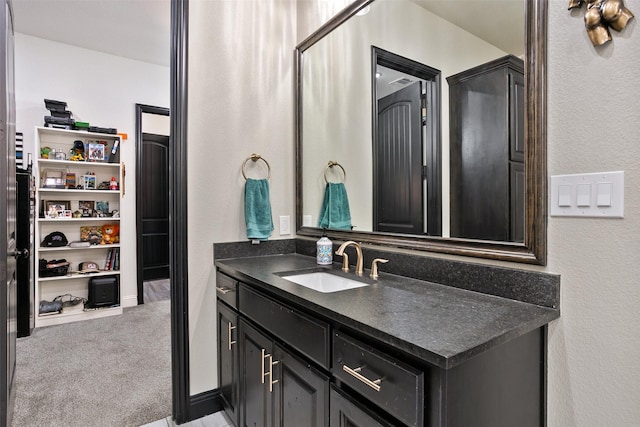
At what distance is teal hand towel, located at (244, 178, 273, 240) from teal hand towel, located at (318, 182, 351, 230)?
0.33 meters

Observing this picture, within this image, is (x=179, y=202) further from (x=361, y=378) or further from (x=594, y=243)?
(x=594, y=243)

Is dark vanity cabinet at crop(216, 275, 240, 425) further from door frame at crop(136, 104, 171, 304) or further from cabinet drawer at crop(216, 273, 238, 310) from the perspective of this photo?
door frame at crop(136, 104, 171, 304)

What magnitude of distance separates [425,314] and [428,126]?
831 millimetres

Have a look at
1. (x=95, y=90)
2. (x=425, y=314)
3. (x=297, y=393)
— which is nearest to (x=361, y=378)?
(x=425, y=314)

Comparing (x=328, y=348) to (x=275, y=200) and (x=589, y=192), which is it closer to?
(x=589, y=192)

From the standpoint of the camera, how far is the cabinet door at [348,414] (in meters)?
0.89

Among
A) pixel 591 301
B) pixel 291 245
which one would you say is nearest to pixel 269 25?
pixel 291 245

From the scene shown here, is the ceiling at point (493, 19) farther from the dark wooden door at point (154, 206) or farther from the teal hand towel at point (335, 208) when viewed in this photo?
the dark wooden door at point (154, 206)

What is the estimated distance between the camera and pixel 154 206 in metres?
5.18

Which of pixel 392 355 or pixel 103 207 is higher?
pixel 103 207

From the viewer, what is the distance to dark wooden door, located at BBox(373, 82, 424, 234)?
1529 millimetres

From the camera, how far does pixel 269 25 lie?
218 centimetres

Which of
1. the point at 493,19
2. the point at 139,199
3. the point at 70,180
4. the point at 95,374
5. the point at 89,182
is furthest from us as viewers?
the point at 139,199

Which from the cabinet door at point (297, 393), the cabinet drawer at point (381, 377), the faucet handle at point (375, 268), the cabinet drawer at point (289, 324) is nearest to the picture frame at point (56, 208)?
the cabinet drawer at point (289, 324)
